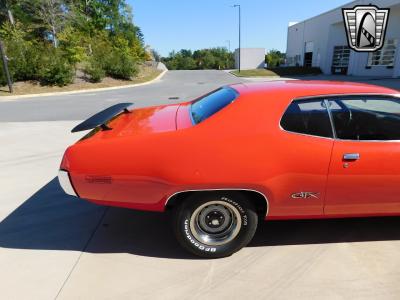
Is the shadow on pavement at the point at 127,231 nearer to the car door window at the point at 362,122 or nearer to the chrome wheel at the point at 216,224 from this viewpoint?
the chrome wheel at the point at 216,224

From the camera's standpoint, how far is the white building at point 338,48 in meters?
27.4

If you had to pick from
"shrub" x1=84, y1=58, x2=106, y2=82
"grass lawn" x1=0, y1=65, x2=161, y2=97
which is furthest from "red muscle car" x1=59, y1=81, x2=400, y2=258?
"shrub" x1=84, y1=58, x2=106, y2=82

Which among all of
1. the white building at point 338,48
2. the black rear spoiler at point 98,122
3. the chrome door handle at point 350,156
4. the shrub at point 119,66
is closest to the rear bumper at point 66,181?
the black rear spoiler at point 98,122

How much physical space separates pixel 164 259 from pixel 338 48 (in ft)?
120

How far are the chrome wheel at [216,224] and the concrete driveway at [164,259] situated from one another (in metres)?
0.19

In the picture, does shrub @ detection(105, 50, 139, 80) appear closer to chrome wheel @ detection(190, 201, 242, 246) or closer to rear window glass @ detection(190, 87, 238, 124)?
rear window glass @ detection(190, 87, 238, 124)

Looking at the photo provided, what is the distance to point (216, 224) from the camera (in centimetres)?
301

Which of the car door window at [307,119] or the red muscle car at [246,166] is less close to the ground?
the car door window at [307,119]

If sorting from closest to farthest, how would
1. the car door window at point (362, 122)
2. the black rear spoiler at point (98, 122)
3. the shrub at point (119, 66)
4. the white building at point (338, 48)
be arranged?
the car door window at point (362, 122) < the black rear spoiler at point (98, 122) < the shrub at point (119, 66) < the white building at point (338, 48)

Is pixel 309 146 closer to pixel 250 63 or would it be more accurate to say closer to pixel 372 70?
pixel 372 70

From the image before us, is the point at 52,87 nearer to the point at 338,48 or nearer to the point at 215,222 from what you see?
the point at 215,222

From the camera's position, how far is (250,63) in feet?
188

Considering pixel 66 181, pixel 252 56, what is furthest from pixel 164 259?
pixel 252 56

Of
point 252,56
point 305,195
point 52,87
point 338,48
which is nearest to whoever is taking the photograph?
point 305,195
